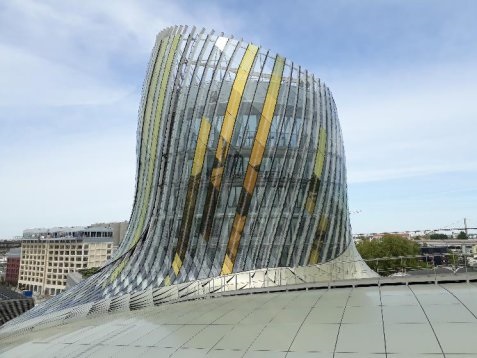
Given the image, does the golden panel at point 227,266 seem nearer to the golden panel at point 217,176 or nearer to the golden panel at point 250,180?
the golden panel at point 250,180

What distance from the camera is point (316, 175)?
2734 cm

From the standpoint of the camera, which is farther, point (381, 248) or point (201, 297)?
point (381, 248)

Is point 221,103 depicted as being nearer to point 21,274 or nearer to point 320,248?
point 320,248

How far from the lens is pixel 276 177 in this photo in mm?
25344

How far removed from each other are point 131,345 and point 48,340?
11.0 feet

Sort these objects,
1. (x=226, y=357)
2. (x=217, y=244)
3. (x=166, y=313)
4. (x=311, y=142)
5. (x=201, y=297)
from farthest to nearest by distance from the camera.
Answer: (x=311, y=142)
(x=217, y=244)
(x=201, y=297)
(x=166, y=313)
(x=226, y=357)

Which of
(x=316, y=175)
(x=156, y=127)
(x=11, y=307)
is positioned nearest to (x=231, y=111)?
(x=156, y=127)

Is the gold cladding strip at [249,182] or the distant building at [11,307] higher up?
the gold cladding strip at [249,182]

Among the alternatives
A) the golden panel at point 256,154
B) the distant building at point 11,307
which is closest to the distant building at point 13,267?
the distant building at point 11,307

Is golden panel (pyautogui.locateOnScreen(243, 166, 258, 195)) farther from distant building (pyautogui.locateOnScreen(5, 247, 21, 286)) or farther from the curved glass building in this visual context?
distant building (pyautogui.locateOnScreen(5, 247, 21, 286))

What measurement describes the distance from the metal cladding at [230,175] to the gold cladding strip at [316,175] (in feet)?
0.22

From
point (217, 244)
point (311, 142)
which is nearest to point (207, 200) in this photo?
point (217, 244)

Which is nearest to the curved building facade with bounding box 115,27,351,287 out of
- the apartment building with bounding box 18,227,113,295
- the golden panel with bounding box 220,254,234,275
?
the golden panel with bounding box 220,254,234,275

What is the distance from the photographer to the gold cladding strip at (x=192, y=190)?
2586 cm
